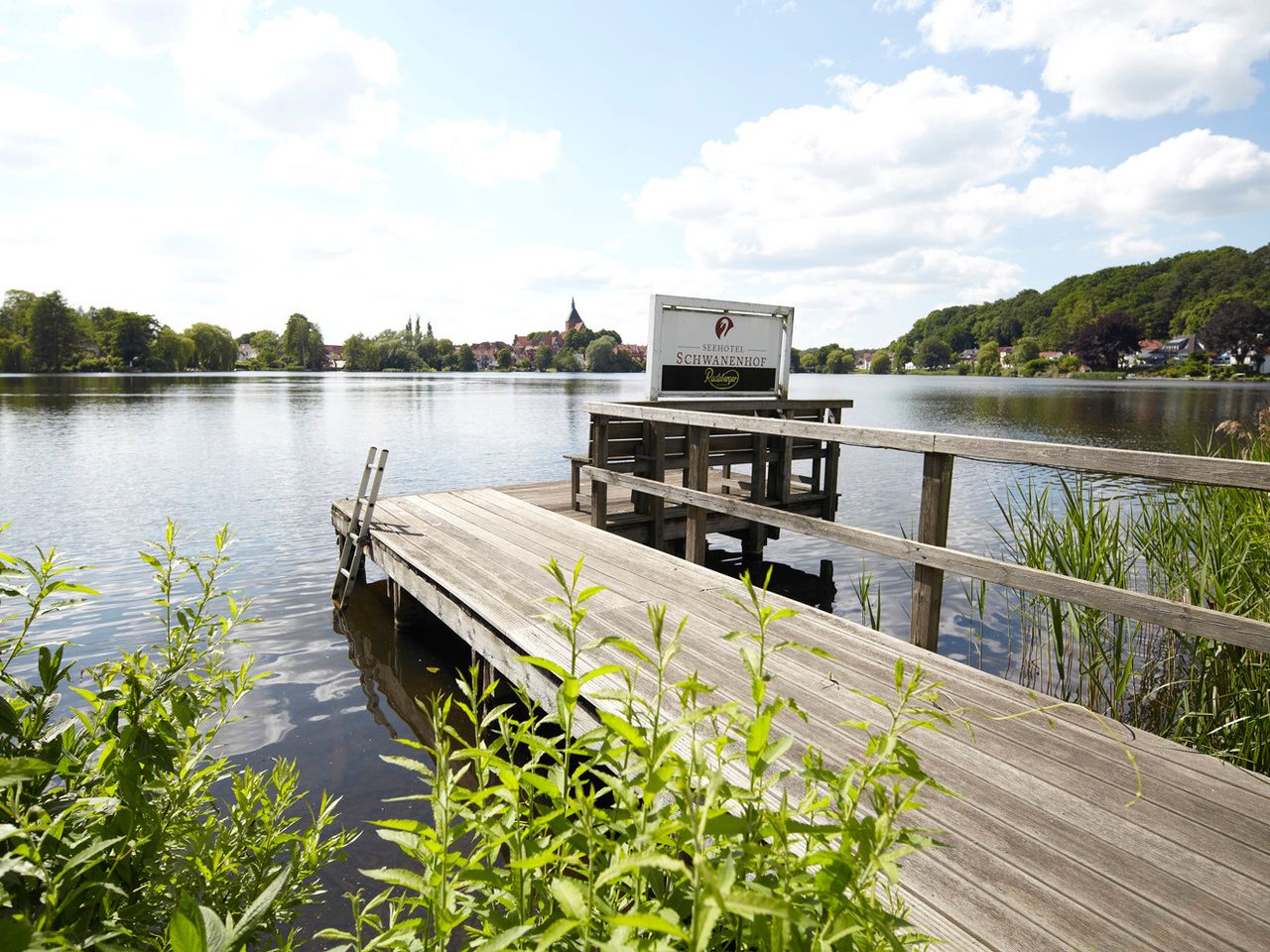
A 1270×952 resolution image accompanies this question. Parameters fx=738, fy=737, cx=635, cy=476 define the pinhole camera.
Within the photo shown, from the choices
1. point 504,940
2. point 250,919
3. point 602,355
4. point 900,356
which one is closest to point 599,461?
point 250,919

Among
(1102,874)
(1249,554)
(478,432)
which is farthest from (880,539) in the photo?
(478,432)

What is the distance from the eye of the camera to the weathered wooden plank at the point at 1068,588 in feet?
9.36

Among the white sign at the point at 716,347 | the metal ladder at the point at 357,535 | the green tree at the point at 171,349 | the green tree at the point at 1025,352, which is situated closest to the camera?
the metal ladder at the point at 357,535

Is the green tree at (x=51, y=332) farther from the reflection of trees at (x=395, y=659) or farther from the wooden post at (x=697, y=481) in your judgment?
the wooden post at (x=697, y=481)

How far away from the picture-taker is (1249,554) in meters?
5.16

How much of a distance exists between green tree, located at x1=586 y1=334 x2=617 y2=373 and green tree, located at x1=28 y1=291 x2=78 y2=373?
73.0 meters

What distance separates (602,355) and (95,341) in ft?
243

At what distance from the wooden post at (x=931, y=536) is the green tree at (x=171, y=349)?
11216 centimetres

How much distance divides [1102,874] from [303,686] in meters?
6.22

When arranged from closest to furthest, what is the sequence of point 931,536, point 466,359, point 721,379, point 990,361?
1. point 931,536
2. point 721,379
3. point 990,361
4. point 466,359

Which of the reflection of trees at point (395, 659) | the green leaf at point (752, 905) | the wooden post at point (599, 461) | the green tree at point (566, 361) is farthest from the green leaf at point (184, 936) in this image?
the green tree at point (566, 361)

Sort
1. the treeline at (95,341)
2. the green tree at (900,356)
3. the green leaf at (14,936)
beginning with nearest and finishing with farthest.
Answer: the green leaf at (14,936), the treeline at (95,341), the green tree at (900,356)

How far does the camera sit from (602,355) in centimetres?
12825

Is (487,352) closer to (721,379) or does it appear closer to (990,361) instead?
(990,361)
